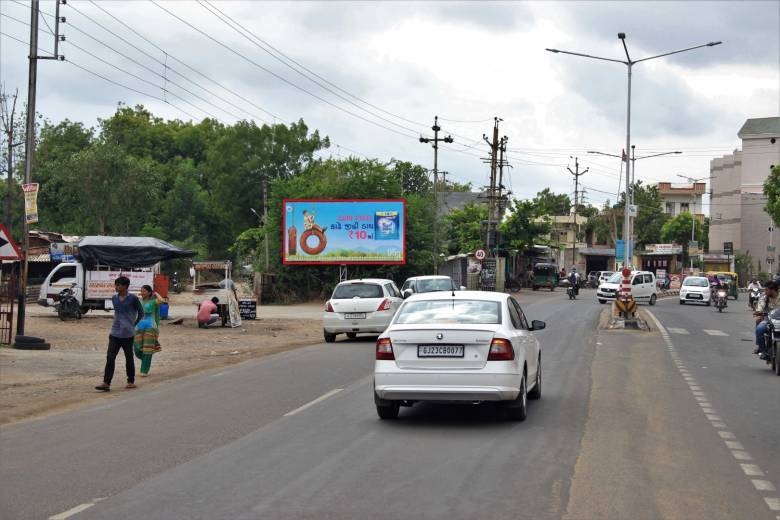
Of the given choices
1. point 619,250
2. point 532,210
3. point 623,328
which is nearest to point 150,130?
point 532,210

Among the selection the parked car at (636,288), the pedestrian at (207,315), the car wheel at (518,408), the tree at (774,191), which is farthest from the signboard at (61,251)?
the tree at (774,191)

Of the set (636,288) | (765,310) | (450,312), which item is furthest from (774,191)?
(450,312)

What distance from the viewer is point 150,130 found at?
305 feet

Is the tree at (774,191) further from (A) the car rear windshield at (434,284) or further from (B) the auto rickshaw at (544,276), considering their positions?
(A) the car rear windshield at (434,284)

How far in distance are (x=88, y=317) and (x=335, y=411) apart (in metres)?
24.0

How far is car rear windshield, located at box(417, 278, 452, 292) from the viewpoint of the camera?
3169cm

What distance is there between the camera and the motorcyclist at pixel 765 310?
18234mm

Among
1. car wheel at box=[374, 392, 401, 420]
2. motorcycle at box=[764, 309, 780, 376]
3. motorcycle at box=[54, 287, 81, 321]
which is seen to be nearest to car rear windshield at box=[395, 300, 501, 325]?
car wheel at box=[374, 392, 401, 420]

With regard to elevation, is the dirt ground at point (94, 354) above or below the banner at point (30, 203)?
below

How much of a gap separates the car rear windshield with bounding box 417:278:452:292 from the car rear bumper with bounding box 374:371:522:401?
20411 millimetres

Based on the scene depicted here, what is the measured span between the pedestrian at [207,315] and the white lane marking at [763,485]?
23.7 meters

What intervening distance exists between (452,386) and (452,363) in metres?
0.25

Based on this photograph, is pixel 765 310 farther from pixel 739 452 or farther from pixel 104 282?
pixel 104 282

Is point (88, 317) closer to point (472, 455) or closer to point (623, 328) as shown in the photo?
point (623, 328)
